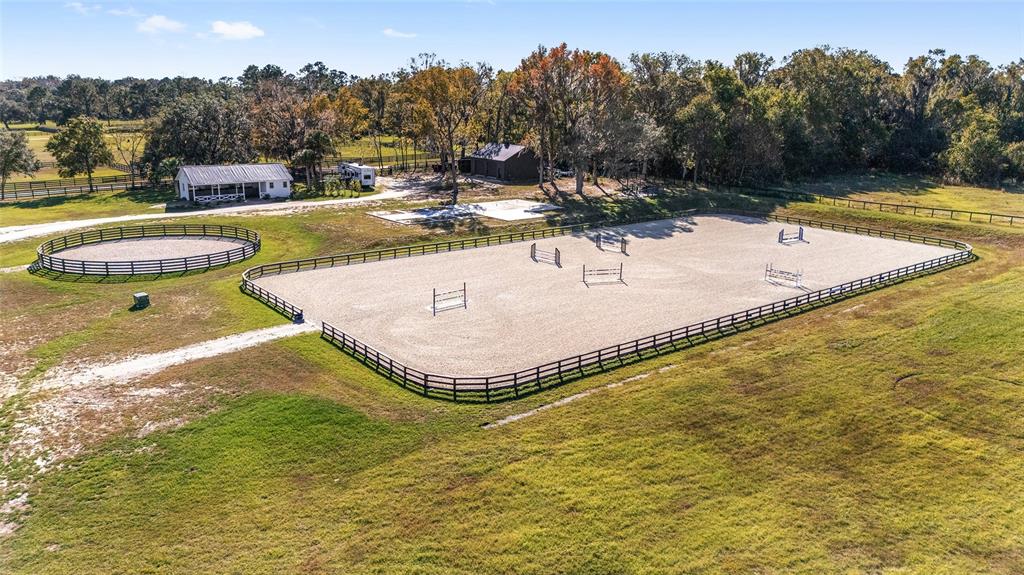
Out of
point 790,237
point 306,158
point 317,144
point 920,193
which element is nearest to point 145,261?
point 306,158

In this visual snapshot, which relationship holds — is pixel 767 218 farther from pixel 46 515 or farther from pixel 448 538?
pixel 46 515

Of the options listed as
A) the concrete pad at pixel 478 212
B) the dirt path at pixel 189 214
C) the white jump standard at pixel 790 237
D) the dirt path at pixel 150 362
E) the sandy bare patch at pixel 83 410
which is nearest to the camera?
the sandy bare patch at pixel 83 410

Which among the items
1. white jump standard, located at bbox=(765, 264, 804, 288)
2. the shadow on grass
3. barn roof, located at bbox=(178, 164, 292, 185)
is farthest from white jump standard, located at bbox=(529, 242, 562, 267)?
the shadow on grass

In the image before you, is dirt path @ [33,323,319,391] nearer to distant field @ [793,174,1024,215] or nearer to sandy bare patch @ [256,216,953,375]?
sandy bare patch @ [256,216,953,375]

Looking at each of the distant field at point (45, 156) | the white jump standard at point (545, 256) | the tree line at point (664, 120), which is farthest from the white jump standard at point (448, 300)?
the distant field at point (45, 156)

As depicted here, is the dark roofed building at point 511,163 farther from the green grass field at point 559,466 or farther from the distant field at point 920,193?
the green grass field at point 559,466

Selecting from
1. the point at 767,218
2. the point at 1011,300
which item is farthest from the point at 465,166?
the point at 1011,300
